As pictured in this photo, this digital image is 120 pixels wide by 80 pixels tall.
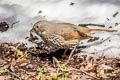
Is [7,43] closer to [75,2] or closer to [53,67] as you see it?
[53,67]

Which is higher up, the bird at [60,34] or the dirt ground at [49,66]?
the bird at [60,34]

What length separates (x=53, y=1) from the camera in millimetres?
6559

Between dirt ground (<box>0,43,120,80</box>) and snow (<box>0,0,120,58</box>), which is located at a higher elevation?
snow (<box>0,0,120,58</box>)

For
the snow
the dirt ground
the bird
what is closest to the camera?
the dirt ground

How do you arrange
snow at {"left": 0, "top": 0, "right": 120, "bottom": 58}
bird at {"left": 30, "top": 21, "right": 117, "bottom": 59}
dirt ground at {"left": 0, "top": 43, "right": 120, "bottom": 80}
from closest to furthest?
dirt ground at {"left": 0, "top": 43, "right": 120, "bottom": 80} < bird at {"left": 30, "top": 21, "right": 117, "bottom": 59} < snow at {"left": 0, "top": 0, "right": 120, "bottom": 58}

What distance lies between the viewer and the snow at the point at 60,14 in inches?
208

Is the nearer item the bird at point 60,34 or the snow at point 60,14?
the bird at point 60,34

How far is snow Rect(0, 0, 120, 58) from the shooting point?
5.29m

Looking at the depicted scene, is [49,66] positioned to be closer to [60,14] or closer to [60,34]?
[60,34]

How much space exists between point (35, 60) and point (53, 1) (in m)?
1.91

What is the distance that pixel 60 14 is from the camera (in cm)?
616

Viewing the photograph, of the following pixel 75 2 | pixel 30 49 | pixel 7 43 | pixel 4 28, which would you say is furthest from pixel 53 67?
pixel 75 2

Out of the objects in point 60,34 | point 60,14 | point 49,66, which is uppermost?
point 60,14

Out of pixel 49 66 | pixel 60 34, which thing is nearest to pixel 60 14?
pixel 60 34
